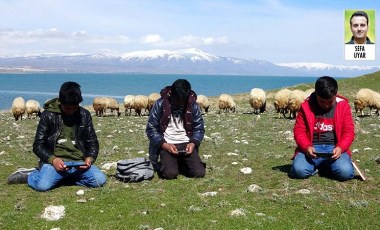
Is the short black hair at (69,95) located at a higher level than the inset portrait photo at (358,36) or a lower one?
lower

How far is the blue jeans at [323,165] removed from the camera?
9.75 metres

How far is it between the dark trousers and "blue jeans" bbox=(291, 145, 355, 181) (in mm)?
2186

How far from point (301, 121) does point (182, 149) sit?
2.88m

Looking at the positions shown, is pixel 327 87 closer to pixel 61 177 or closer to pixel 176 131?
pixel 176 131

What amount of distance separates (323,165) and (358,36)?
6646 mm

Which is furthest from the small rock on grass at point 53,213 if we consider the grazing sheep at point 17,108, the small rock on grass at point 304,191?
the grazing sheep at point 17,108

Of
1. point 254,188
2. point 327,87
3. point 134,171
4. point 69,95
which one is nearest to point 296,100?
point 327,87

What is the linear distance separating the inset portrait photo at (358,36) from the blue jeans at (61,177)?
9443 millimetres

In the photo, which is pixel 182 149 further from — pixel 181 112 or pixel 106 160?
pixel 106 160

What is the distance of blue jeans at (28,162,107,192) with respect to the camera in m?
9.42

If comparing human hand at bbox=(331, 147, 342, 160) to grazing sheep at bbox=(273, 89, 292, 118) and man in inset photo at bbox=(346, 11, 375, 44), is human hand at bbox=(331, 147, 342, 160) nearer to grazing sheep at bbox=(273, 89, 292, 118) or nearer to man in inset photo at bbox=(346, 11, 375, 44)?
man in inset photo at bbox=(346, 11, 375, 44)

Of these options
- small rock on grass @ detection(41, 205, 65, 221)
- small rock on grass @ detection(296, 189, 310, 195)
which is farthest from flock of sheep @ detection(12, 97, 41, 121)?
small rock on grass @ detection(296, 189, 310, 195)

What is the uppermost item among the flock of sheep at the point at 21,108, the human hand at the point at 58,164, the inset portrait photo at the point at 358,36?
the inset portrait photo at the point at 358,36

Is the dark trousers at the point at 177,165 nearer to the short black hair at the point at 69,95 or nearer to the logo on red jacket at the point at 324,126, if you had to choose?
the short black hair at the point at 69,95
